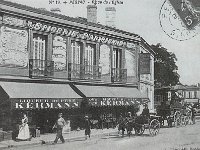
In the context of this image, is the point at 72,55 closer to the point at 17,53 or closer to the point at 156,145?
the point at 17,53

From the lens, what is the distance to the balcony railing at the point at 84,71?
1972cm

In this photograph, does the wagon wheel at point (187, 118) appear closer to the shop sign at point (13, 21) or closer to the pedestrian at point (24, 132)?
the pedestrian at point (24, 132)

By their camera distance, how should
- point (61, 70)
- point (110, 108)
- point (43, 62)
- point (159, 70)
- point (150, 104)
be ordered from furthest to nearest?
point (159, 70) → point (150, 104) → point (110, 108) → point (61, 70) → point (43, 62)

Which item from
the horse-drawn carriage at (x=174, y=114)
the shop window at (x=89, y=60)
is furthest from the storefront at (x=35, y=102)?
the horse-drawn carriage at (x=174, y=114)

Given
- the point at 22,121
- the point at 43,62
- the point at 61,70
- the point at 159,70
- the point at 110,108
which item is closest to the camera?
the point at 22,121

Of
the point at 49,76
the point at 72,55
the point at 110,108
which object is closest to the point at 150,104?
the point at 110,108

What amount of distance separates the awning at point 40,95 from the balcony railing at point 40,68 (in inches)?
19.8

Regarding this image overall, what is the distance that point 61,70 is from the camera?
19250 mm

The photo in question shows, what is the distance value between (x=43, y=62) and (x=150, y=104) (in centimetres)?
1374

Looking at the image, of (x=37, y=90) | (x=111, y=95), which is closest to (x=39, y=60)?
(x=37, y=90)

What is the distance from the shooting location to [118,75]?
23094 millimetres

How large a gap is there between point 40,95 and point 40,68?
1.77 m

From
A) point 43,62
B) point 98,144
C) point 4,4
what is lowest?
point 98,144

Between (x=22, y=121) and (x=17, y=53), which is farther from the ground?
(x=17, y=53)
